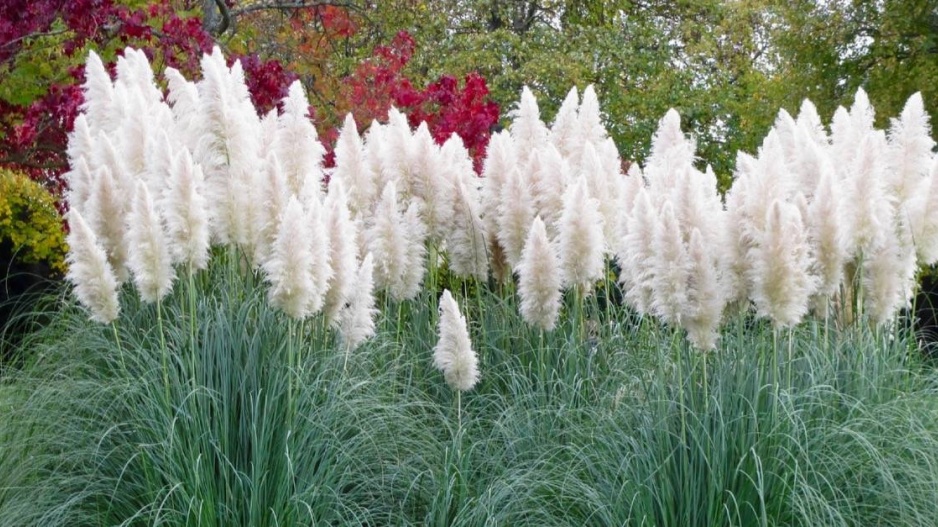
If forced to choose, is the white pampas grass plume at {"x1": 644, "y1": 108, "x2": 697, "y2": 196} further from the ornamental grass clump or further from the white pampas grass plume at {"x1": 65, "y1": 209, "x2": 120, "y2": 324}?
the white pampas grass plume at {"x1": 65, "y1": 209, "x2": 120, "y2": 324}

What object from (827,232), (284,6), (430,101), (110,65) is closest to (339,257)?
(827,232)

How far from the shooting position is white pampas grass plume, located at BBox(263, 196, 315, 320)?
490 centimetres

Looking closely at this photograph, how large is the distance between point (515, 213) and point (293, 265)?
1844 mm

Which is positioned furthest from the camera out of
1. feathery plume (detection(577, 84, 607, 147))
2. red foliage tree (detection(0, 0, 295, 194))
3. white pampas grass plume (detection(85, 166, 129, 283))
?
red foliage tree (detection(0, 0, 295, 194))

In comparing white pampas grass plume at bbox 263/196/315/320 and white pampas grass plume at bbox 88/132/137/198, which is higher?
white pampas grass plume at bbox 88/132/137/198

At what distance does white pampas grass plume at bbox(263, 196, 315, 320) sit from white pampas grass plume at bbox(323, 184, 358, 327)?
245 mm

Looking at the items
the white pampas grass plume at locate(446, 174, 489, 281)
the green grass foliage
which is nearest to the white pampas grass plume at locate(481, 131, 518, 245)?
the white pampas grass plume at locate(446, 174, 489, 281)

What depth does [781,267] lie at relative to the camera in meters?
4.71

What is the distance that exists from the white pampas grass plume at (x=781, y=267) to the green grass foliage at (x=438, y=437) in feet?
0.95

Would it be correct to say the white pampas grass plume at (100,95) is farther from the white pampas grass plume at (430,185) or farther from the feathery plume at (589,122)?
the feathery plume at (589,122)

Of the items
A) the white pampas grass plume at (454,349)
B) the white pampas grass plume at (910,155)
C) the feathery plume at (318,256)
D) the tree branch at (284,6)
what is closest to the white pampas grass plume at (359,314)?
the feathery plume at (318,256)

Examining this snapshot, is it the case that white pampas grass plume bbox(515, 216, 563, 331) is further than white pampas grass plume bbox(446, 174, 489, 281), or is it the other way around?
white pampas grass plume bbox(446, 174, 489, 281)

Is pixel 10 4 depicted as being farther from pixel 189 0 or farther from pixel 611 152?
pixel 189 0

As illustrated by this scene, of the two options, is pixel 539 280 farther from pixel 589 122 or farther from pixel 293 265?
pixel 589 122
